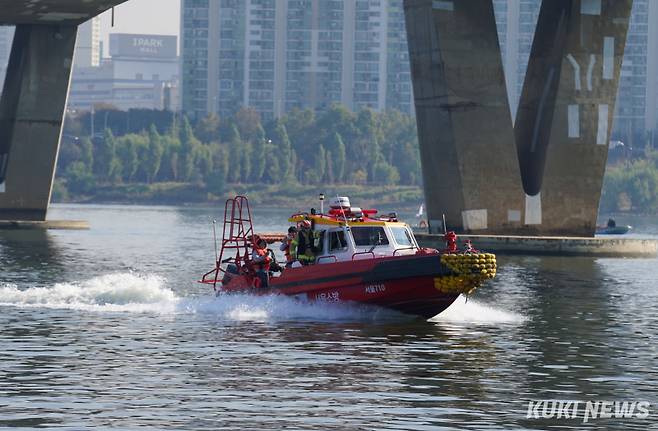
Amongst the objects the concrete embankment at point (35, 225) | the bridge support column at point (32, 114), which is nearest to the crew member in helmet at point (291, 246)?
the concrete embankment at point (35, 225)

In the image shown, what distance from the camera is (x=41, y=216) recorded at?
306 ft

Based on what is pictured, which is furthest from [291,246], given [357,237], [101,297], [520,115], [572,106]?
[520,115]

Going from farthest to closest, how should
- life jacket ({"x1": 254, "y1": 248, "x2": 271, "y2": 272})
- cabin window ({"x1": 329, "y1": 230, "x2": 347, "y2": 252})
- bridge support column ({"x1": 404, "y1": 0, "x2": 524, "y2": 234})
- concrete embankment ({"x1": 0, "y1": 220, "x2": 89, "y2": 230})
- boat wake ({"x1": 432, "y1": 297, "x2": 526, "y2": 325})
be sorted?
concrete embankment ({"x1": 0, "y1": 220, "x2": 89, "y2": 230}) < bridge support column ({"x1": 404, "y1": 0, "x2": 524, "y2": 234}) < life jacket ({"x1": 254, "y1": 248, "x2": 271, "y2": 272}) < boat wake ({"x1": 432, "y1": 297, "x2": 526, "y2": 325}) < cabin window ({"x1": 329, "y1": 230, "x2": 347, "y2": 252})

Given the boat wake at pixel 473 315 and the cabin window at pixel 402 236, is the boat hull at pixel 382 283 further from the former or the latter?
the cabin window at pixel 402 236

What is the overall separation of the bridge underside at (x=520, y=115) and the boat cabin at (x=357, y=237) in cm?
3022

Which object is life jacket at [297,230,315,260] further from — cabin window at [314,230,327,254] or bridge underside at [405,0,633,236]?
bridge underside at [405,0,633,236]

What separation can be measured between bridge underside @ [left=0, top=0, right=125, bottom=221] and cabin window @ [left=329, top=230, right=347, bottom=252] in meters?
51.6

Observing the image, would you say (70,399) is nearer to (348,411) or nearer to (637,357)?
(348,411)

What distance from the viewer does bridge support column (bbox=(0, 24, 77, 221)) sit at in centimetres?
8981

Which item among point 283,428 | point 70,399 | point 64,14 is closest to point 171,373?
point 70,399

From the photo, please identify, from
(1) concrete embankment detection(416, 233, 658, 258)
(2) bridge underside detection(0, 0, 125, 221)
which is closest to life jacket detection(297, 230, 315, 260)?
(1) concrete embankment detection(416, 233, 658, 258)

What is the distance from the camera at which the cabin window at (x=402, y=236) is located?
38.3 metres

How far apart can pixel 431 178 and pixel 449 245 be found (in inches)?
1357

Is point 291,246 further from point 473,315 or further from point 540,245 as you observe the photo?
point 540,245
